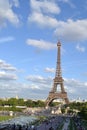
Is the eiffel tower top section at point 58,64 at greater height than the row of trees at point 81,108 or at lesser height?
greater

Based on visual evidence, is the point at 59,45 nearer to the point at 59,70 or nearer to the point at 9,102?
the point at 59,70

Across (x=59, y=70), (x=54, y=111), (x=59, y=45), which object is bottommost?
(x=54, y=111)

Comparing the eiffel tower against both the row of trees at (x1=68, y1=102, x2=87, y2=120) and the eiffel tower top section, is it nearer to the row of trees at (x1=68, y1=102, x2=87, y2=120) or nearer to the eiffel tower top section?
the eiffel tower top section

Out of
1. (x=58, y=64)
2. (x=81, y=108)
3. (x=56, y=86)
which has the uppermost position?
(x=58, y=64)

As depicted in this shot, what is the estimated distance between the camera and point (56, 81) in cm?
10081

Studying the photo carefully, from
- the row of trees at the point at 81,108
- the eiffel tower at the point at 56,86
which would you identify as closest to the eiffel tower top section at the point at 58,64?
the eiffel tower at the point at 56,86

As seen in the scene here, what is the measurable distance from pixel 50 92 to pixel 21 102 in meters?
39.0

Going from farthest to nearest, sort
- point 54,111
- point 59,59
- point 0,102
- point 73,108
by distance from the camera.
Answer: point 0,102, point 73,108, point 54,111, point 59,59

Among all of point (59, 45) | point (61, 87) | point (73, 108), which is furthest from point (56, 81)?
point (73, 108)

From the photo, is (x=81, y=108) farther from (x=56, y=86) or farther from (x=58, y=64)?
(x=58, y=64)

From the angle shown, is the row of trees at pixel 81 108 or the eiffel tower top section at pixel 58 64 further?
the eiffel tower top section at pixel 58 64

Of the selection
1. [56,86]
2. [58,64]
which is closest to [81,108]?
[56,86]

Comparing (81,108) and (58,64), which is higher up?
(58,64)

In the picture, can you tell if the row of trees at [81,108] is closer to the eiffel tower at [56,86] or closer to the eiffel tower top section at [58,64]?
the eiffel tower at [56,86]
